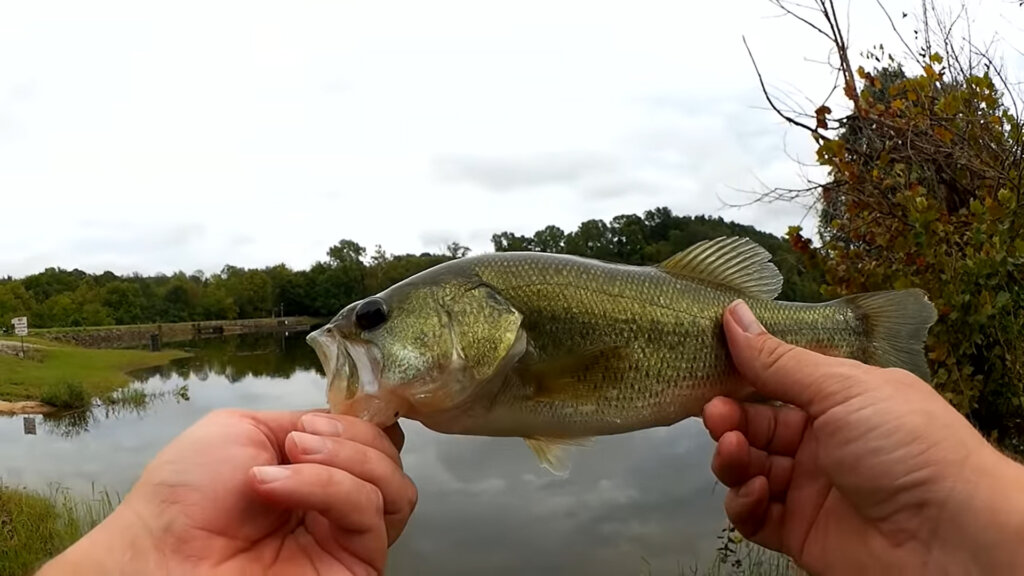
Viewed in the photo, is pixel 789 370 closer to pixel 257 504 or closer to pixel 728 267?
pixel 728 267

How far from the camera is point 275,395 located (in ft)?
90.7

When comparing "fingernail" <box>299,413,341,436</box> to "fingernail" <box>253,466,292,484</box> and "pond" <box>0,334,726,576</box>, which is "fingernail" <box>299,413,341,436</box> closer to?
"fingernail" <box>253,466,292,484</box>

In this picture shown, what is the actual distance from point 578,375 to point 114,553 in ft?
5.00

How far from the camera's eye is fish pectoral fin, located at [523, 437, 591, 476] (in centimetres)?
255

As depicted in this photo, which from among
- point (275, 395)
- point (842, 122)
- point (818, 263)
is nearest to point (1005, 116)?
point (842, 122)

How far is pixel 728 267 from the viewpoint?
273 centimetres

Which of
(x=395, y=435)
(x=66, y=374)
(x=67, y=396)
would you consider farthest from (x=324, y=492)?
(x=66, y=374)

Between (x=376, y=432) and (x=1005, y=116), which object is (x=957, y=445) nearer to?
(x=376, y=432)

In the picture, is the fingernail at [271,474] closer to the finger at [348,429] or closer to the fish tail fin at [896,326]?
the finger at [348,429]

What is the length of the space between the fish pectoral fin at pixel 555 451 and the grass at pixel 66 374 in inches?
1240

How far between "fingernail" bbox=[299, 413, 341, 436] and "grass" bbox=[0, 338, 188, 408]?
31.7 m

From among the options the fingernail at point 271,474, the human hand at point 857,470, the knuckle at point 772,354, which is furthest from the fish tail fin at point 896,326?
the fingernail at point 271,474

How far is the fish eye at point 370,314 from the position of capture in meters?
2.25

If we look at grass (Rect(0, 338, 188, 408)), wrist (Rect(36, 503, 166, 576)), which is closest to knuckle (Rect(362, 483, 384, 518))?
wrist (Rect(36, 503, 166, 576))
